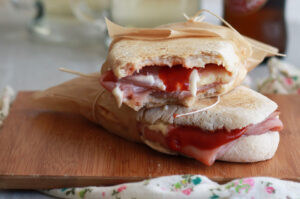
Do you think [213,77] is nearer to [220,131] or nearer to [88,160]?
[220,131]

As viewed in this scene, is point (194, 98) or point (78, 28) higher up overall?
point (194, 98)

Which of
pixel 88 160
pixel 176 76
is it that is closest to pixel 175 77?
pixel 176 76

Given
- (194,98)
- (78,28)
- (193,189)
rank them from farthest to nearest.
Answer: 1. (78,28)
2. (194,98)
3. (193,189)

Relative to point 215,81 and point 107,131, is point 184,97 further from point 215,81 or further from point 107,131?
point 107,131

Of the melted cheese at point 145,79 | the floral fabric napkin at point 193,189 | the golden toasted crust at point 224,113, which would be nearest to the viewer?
the floral fabric napkin at point 193,189

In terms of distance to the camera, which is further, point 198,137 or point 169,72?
point 169,72

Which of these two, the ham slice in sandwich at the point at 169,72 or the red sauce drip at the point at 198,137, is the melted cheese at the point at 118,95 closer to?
the ham slice in sandwich at the point at 169,72

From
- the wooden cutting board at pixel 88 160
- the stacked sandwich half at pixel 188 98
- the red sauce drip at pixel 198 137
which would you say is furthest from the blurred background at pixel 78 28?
the red sauce drip at pixel 198 137
